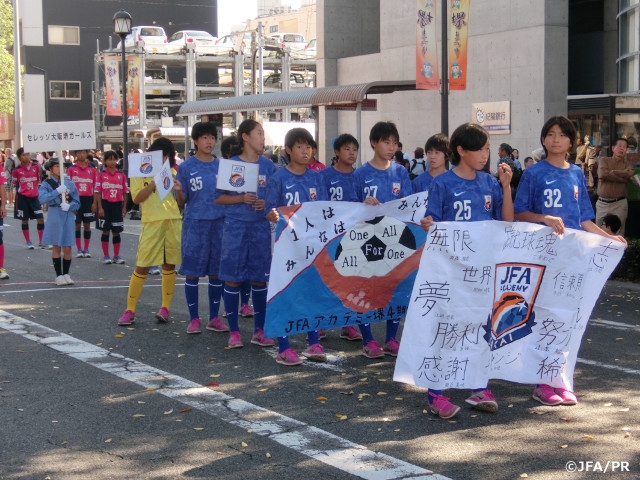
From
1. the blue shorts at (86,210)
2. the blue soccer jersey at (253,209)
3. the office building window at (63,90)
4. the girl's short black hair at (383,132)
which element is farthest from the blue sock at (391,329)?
the office building window at (63,90)

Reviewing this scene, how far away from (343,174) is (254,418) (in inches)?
107

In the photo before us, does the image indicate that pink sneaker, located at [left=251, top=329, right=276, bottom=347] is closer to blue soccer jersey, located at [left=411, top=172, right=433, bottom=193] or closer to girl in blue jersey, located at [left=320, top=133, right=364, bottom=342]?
girl in blue jersey, located at [left=320, top=133, right=364, bottom=342]

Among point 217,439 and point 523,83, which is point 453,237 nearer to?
point 217,439

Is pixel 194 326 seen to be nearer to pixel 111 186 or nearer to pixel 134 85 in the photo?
pixel 111 186

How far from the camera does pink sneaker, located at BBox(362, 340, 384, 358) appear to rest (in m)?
7.99

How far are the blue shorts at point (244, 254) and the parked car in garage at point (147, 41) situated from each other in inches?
1380

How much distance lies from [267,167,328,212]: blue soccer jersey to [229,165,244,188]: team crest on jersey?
1.68 feet

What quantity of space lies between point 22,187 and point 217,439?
49.1 feet

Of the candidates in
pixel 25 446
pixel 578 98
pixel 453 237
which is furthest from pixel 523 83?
pixel 25 446

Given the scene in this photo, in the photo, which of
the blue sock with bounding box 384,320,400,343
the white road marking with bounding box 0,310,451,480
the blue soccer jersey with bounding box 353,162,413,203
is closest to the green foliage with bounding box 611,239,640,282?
the blue sock with bounding box 384,320,400,343

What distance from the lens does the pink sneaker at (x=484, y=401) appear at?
6242 mm

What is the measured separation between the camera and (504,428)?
5918mm

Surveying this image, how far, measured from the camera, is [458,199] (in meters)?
6.39

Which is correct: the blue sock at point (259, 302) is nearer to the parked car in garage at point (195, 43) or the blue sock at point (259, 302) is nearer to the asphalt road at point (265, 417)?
the asphalt road at point (265, 417)
